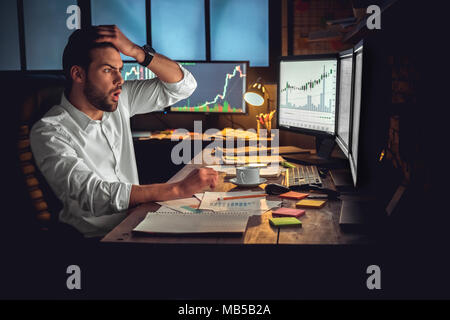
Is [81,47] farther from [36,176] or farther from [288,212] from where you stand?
[288,212]

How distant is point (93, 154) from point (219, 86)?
1494mm

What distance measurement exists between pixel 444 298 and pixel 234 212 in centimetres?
57

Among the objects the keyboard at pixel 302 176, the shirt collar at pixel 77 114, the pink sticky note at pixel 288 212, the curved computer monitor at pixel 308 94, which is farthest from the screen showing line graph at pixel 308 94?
the shirt collar at pixel 77 114

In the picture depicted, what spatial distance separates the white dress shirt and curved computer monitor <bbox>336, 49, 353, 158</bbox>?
29.2 inches

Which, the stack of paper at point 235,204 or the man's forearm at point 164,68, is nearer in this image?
the stack of paper at point 235,204

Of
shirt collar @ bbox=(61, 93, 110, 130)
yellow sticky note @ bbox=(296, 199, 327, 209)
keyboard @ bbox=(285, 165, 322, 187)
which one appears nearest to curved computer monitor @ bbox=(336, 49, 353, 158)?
keyboard @ bbox=(285, 165, 322, 187)

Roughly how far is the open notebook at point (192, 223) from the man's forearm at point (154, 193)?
13 cm

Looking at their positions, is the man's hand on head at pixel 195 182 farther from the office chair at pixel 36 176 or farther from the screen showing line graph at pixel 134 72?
the screen showing line graph at pixel 134 72

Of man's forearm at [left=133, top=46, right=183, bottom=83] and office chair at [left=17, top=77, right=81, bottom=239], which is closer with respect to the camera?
office chair at [left=17, top=77, right=81, bottom=239]

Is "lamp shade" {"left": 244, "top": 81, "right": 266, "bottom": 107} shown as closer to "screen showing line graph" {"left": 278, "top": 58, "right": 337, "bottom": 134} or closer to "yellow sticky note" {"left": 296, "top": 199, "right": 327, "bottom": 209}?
"screen showing line graph" {"left": 278, "top": 58, "right": 337, "bottom": 134}

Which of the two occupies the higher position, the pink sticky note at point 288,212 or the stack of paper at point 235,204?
the pink sticky note at point 288,212

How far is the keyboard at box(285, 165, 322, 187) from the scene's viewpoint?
5.24 ft

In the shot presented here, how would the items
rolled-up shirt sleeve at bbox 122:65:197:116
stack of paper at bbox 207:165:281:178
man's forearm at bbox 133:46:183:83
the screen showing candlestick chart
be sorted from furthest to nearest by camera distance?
1. the screen showing candlestick chart
2. rolled-up shirt sleeve at bbox 122:65:197:116
3. man's forearm at bbox 133:46:183:83
4. stack of paper at bbox 207:165:281:178

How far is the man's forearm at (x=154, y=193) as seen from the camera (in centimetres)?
138
